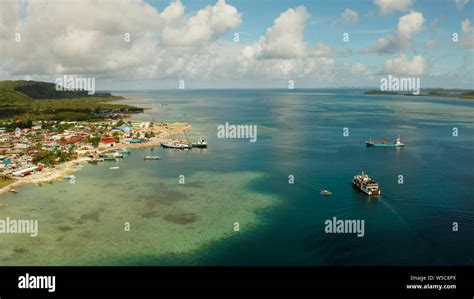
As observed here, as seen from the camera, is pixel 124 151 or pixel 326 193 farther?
pixel 124 151

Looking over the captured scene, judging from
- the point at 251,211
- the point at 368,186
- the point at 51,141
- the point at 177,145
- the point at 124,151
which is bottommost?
the point at 251,211

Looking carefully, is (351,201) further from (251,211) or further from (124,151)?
(124,151)

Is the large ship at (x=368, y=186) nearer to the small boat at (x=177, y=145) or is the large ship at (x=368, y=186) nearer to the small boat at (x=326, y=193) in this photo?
the small boat at (x=326, y=193)

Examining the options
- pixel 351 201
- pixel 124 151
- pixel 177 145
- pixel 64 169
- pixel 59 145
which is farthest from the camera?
pixel 177 145

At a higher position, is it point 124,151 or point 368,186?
point 124,151

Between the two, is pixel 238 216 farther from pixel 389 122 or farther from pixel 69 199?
pixel 389 122

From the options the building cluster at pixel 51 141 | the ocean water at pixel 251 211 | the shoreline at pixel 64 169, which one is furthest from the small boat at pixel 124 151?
the building cluster at pixel 51 141

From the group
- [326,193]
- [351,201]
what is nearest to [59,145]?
[326,193]
